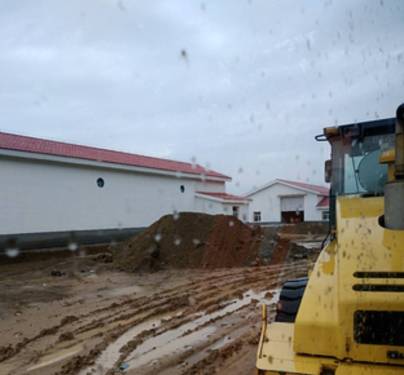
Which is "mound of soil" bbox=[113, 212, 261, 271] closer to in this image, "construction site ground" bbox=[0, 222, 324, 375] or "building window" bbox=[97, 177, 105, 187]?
"construction site ground" bbox=[0, 222, 324, 375]

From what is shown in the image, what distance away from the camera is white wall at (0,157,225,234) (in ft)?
45.6

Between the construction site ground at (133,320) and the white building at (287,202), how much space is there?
21.6m

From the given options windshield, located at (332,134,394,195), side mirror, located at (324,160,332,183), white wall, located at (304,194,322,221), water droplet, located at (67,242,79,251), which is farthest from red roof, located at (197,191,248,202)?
windshield, located at (332,134,394,195)

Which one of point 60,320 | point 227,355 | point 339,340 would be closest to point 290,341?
point 339,340

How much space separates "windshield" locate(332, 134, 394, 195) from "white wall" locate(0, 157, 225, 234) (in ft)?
39.1

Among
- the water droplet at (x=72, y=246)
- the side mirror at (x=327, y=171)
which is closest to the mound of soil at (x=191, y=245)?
the water droplet at (x=72, y=246)

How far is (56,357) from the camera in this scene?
16.0 feet

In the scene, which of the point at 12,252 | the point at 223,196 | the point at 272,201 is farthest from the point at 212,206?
the point at 272,201

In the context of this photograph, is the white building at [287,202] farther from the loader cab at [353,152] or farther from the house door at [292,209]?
the loader cab at [353,152]

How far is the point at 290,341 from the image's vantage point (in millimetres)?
2527

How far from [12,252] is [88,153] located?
5498 millimetres

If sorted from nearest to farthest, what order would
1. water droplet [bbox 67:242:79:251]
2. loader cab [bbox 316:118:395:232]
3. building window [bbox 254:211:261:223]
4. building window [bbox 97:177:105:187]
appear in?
1. loader cab [bbox 316:118:395:232]
2. water droplet [bbox 67:242:79:251]
3. building window [bbox 97:177:105:187]
4. building window [bbox 254:211:261:223]

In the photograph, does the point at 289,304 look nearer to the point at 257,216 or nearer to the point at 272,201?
the point at 272,201

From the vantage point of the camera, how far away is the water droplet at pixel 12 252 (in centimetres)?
1326
